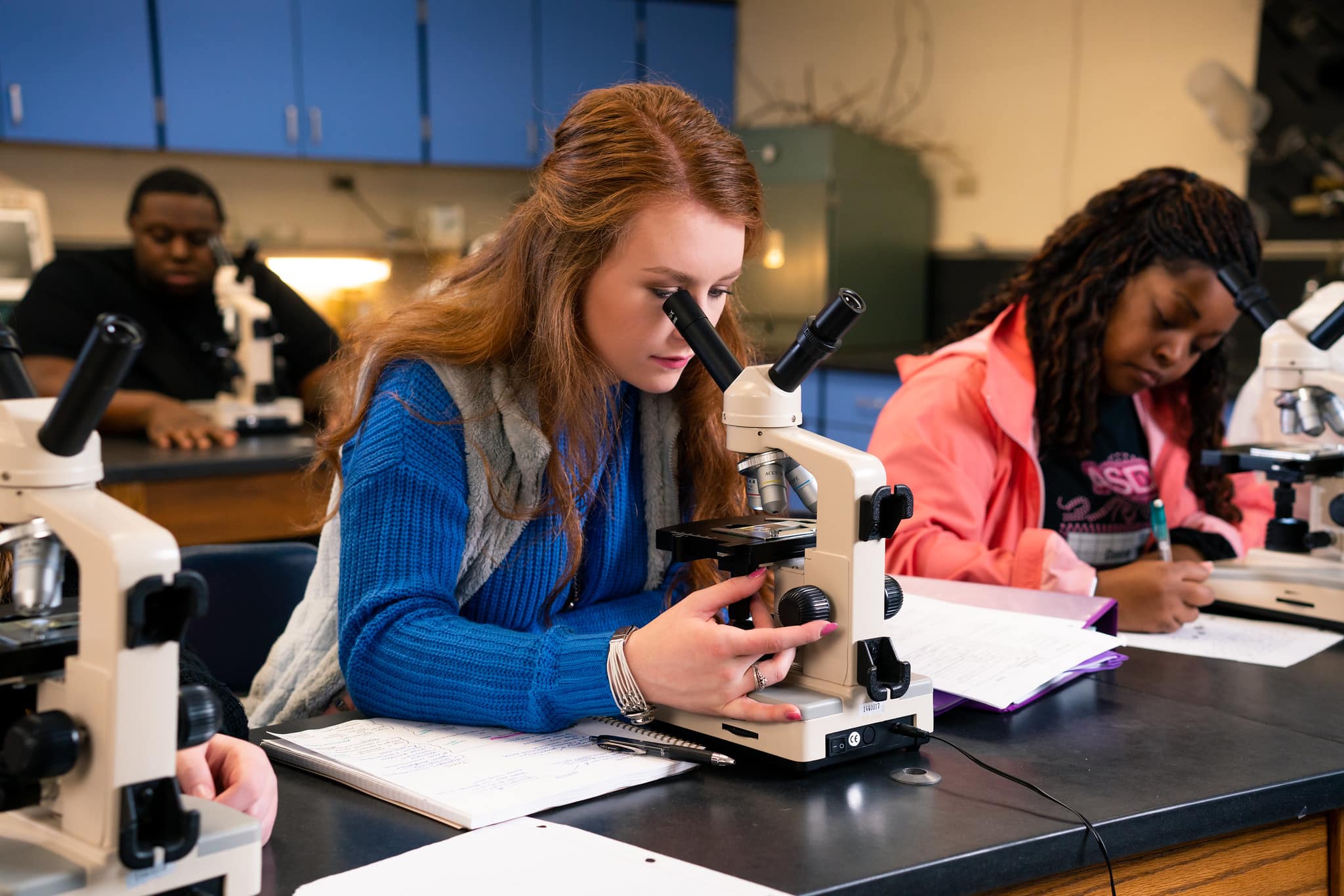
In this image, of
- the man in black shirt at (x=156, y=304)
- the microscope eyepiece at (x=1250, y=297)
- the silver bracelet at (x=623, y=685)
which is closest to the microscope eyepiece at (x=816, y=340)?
the silver bracelet at (x=623, y=685)

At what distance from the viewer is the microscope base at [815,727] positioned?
103cm

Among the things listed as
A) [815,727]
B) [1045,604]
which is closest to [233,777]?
[815,727]

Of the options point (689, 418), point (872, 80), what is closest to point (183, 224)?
point (689, 418)

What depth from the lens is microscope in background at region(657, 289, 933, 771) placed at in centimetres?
103

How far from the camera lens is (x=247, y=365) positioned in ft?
10.4

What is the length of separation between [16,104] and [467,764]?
3898 mm

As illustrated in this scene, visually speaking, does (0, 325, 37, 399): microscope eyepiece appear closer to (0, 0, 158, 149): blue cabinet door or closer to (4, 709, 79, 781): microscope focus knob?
(4, 709, 79, 781): microscope focus knob

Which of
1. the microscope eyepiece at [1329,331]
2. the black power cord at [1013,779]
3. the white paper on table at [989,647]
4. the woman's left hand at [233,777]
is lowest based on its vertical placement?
the black power cord at [1013,779]

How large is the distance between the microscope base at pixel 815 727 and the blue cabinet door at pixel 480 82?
4134mm

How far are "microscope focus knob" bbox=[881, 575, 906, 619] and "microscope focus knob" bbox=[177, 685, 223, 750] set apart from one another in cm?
57

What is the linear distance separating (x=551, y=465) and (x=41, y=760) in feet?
2.23

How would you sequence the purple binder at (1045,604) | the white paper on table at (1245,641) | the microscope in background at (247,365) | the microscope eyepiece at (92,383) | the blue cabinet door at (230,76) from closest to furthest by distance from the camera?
1. the microscope eyepiece at (92,383)
2. the purple binder at (1045,604)
3. the white paper on table at (1245,641)
4. the microscope in background at (247,365)
5. the blue cabinet door at (230,76)

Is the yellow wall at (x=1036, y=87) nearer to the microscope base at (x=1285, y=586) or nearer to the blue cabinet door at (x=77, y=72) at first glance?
the microscope base at (x=1285, y=586)

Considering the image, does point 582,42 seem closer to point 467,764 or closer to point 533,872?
point 467,764
